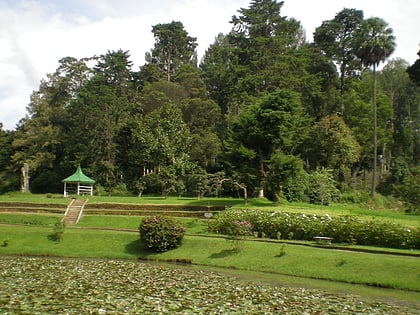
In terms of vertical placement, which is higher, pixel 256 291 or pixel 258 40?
pixel 258 40

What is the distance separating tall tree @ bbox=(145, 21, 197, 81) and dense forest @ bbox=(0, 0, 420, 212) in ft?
11.4

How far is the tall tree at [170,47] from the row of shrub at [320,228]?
168 ft

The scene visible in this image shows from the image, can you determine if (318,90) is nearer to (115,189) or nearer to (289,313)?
(115,189)

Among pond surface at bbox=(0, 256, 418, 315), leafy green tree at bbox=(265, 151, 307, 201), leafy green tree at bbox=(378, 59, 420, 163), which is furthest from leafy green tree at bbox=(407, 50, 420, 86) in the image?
pond surface at bbox=(0, 256, 418, 315)

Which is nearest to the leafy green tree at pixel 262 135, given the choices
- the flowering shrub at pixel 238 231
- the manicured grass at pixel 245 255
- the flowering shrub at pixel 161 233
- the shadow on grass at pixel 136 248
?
the flowering shrub at pixel 238 231

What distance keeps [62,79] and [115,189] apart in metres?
24.2

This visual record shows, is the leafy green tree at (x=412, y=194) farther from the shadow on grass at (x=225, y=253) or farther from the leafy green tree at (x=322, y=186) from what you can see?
the shadow on grass at (x=225, y=253)

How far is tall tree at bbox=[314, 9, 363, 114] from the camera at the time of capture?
2259 inches

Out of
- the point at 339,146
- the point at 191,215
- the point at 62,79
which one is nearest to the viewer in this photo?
the point at 191,215

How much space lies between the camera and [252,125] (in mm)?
33281

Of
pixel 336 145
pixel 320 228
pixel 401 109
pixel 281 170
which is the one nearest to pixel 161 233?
pixel 320 228

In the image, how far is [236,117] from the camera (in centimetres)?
4622

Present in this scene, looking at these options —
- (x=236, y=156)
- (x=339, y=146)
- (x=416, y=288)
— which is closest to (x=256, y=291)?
(x=416, y=288)

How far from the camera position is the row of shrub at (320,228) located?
861 inches
